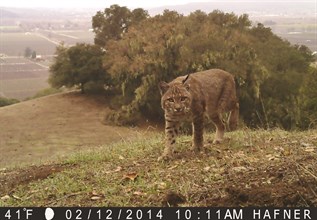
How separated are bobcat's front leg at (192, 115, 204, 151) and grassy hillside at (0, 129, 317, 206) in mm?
206

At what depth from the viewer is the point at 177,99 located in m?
8.16

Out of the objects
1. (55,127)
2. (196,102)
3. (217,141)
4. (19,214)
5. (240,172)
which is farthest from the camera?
(55,127)

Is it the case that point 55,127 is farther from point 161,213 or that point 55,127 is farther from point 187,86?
point 161,213

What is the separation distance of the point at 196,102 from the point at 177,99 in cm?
55

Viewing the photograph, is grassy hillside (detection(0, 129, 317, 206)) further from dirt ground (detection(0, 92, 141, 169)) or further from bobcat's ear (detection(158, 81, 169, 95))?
dirt ground (detection(0, 92, 141, 169))

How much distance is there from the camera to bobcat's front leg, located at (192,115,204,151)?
8.70 meters

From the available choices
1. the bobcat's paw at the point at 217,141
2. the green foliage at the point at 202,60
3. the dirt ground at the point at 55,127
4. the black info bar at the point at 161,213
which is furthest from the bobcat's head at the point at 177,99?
the green foliage at the point at 202,60

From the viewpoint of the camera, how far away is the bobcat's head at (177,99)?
8156 mm

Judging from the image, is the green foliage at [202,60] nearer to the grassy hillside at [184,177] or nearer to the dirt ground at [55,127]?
the dirt ground at [55,127]

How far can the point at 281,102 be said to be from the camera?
34469 mm

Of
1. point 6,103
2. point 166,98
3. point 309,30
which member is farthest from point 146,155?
point 309,30

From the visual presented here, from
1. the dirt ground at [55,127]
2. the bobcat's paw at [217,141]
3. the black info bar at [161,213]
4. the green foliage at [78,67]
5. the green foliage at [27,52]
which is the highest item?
the black info bar at [161,213]

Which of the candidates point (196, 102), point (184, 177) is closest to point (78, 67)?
point (196, 102)

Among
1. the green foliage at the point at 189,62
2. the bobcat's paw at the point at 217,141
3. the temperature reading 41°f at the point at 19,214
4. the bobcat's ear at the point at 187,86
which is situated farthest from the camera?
the green foliage at the point at 189,62
